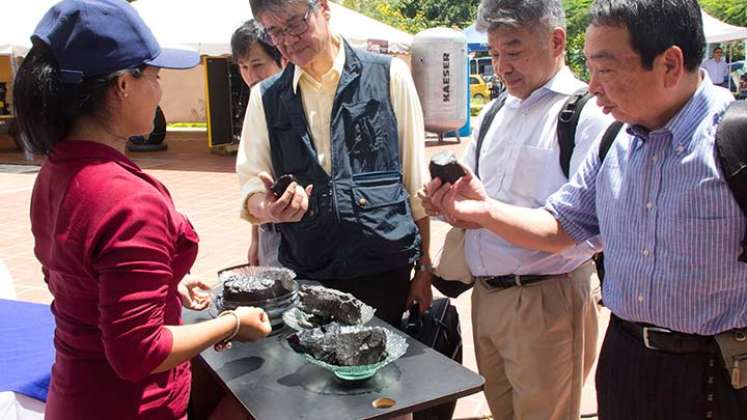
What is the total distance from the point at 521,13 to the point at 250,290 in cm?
119

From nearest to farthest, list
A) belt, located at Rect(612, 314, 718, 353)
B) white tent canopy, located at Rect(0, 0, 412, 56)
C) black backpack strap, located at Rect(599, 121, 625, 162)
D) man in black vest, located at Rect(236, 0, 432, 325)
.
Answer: belt, located at Rect(612, 314, 718, 353), black backpack strap, located at Rect(599, 121, 625, 162), man in black vest, located at Rect(236, 0, 432, 325), white tent canopy, located at Rect(0, 0, 412, 56)

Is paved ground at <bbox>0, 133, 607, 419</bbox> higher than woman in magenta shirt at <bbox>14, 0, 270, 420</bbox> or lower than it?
lower

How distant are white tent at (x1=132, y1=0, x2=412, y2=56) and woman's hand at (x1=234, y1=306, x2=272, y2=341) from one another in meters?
9.40

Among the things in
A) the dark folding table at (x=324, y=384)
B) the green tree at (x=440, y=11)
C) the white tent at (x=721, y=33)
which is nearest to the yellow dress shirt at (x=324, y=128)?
the dark folding table at (x=324, y=384)

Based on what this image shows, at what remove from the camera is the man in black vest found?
2.34 metres

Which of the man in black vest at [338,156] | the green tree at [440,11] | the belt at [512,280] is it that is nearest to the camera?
the belt at [512,280]

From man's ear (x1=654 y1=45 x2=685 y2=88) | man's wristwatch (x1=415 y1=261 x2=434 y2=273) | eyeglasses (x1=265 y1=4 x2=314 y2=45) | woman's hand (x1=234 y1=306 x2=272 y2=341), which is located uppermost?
eyeglasses (x1=265 y1=4 x2=314 y2=45)

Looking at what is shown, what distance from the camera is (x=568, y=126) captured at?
6.86ft

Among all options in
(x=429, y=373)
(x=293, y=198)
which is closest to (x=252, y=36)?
(x=293, y=198)

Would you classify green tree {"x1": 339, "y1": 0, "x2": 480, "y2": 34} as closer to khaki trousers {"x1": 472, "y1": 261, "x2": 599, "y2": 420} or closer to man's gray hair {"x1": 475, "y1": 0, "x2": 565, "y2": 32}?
man's gray hair {"x1": 475, "y1": 0, "x2": 565, "y2": 32}

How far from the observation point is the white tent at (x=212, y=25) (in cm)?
1068

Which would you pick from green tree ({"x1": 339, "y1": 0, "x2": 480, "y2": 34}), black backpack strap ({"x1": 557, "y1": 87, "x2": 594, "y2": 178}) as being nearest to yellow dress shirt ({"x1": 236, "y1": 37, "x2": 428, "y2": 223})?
black backpack strap ({"x1": 557, "y1": 87, "x2": 594, "y2": 178})

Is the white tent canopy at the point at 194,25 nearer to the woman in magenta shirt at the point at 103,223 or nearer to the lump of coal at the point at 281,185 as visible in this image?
the lump of coal at the point at 281,185

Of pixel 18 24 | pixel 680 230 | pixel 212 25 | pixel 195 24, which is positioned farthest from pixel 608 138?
pixel 18 24
